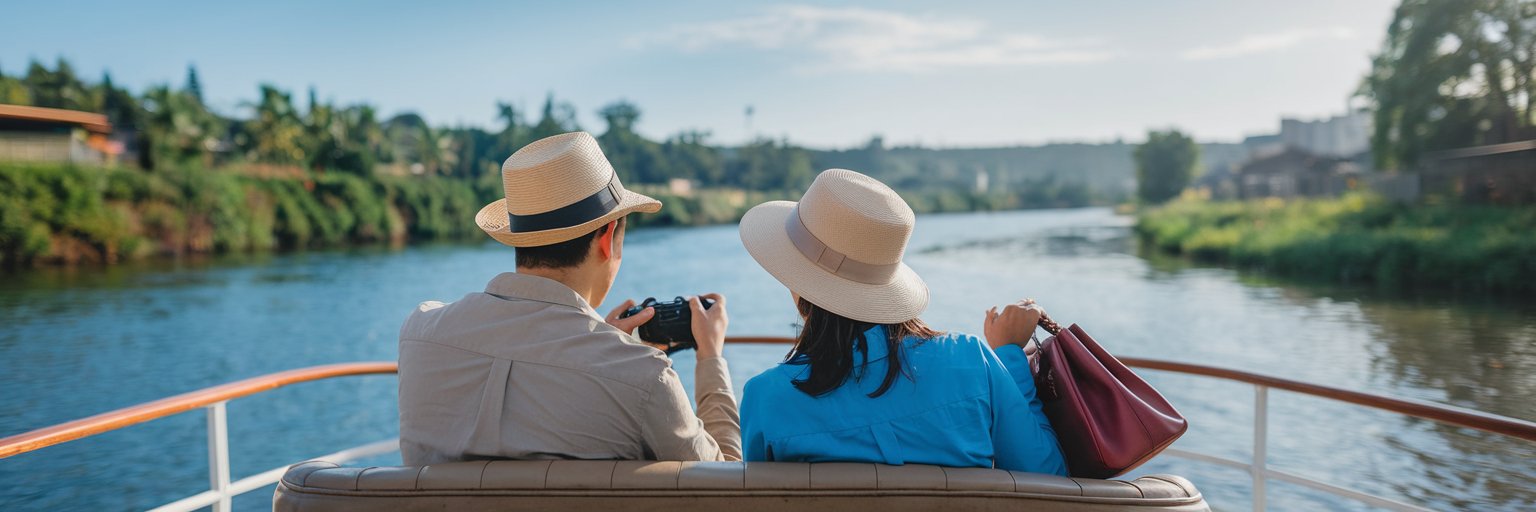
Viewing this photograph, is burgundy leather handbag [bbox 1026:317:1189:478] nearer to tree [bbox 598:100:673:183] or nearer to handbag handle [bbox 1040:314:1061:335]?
handbag handle [bbox 1040:314:1061:335]

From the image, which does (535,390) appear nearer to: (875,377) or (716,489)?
(716,489)

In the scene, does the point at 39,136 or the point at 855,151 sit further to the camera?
the point at 855,151

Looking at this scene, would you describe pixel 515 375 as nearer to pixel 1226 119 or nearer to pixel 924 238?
pixel 924 238

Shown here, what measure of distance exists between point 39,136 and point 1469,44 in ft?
116

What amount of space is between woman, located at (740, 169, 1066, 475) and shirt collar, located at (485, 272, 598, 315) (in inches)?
10.3

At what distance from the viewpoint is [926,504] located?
38.6 inches

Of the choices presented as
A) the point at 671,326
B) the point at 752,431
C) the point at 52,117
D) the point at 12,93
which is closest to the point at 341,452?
the point at 671,326

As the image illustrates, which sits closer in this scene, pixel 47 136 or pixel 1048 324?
pixel 1048 324

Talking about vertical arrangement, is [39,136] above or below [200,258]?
above

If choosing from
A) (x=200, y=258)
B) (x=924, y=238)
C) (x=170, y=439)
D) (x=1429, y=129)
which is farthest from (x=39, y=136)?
(x=1429, y=129)

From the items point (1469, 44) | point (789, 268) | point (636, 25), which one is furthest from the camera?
point (636, 25)

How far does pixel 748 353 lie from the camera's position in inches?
554

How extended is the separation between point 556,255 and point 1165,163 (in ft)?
163

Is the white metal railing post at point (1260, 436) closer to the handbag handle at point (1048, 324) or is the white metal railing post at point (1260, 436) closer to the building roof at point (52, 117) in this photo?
the handbag handle at point (1048, 324)
